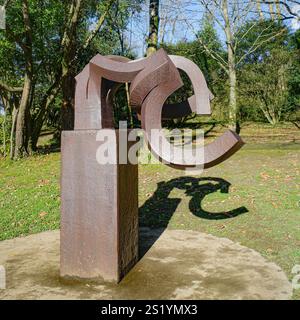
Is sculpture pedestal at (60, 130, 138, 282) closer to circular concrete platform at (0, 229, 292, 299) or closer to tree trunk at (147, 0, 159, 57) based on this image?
circular concrete platform at (0, 229, 292, 299)

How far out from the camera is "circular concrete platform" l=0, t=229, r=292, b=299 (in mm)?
4062

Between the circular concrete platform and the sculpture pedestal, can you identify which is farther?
the sculpture pedestal

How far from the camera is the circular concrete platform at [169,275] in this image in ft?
13.3

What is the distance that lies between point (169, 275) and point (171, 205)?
3.46 metres

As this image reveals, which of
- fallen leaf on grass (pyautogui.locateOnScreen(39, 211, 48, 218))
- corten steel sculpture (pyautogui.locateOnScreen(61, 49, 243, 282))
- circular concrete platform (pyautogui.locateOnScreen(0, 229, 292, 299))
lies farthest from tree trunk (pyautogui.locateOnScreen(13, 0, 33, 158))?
corten steel sculpture (pyautogui.locateOnScreen(61, 49, 243, 282))

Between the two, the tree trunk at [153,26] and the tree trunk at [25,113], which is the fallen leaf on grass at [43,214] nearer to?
the tree trunk at [153,26]

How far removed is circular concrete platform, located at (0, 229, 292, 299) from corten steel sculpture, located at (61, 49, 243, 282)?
26 centimetres

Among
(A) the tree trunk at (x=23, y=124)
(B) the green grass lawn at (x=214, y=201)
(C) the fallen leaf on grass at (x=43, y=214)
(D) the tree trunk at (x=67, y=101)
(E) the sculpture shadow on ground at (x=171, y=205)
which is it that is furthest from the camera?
(D) the tree trunk at (x=67, y=101)

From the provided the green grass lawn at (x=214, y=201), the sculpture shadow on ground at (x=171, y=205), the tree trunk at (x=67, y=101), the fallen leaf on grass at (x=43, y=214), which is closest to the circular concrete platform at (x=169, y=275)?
the green grass lawn at (x=214, y=201)

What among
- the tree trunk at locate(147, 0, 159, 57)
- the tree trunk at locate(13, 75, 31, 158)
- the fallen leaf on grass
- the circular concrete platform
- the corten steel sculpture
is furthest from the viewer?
the tree trunk at locate(13, 75, 31, 158)

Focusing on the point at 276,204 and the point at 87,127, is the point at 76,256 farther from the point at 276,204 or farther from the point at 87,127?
the point at 276,204

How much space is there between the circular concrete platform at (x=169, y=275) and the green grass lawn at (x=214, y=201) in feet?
1.22

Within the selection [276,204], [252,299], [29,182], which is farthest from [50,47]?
[252,299]

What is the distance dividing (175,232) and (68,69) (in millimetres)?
9829
